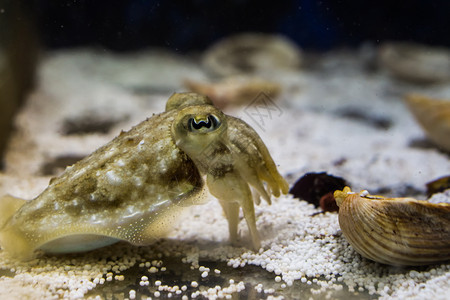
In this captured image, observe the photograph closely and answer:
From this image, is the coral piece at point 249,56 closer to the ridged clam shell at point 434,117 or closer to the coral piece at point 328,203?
the ridged clam shell at point 434,117

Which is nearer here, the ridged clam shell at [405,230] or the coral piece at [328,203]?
the ridged clam shell at [405,230]

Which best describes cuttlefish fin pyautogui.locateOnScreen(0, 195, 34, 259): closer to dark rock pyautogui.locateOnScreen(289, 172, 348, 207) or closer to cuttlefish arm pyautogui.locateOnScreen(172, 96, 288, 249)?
cuttlefish arm pyautogui.locateOnScreen(172, 96, 288, 249)

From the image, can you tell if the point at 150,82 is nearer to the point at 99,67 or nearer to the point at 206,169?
the point at 99,67

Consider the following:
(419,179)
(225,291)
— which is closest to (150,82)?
(419,179)

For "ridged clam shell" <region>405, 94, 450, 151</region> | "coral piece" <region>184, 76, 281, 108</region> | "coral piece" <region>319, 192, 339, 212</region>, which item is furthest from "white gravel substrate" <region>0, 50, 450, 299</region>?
"coral piece" <region>184, 76, 281, 108</region>

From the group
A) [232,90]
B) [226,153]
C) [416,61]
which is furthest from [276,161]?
[416,61]

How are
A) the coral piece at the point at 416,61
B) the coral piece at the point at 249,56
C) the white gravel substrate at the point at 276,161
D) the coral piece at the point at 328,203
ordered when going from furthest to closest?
the coral piece at the point at 249,56 < the coral piece at the point at 416,61 < the coral piece at the point at 328,203 < the white gravel substrate at the point at 276,161

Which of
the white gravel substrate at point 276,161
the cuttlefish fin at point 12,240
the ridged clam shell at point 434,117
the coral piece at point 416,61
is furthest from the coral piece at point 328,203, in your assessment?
the coral piece at point 416,61

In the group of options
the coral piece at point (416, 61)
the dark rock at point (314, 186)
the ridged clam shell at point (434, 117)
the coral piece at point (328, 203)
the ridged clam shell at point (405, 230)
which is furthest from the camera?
the coral piece at point (416, 61)
